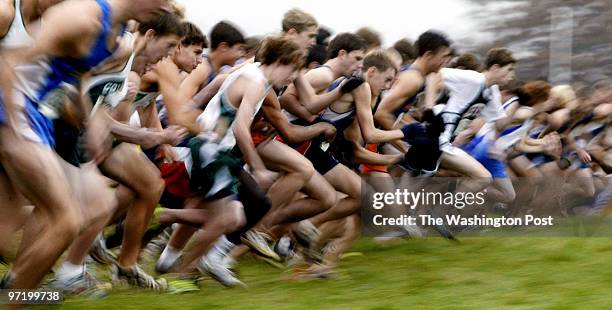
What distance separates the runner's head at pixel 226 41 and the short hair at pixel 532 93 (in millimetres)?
3597

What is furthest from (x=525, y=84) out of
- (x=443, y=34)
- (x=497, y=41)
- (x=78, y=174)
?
(x=497, y=41)

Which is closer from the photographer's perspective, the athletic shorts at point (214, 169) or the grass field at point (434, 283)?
the grass field at point (434, 283)

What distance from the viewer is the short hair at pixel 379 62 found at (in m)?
8.31

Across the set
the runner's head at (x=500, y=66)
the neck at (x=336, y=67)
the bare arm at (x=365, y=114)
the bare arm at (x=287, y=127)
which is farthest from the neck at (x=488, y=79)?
the bare arm at (x=287, y=127)

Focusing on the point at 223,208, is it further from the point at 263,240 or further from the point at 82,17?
the point at 82,17

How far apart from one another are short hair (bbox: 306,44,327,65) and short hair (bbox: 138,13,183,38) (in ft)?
9.42

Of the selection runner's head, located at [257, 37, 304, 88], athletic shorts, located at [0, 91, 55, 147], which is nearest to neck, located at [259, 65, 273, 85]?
runner's head, located at [257, 37, 304, 88]

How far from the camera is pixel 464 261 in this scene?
8.05 meters

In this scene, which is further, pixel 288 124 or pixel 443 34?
pixel 443 34

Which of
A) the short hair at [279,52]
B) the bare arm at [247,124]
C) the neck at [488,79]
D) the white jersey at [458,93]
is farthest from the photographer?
the neck at [488,79]

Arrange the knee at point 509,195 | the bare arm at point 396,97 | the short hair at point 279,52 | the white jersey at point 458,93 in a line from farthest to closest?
the knee at point 509,195, the white jersey at point 458,93, the bare arm at point 396,97, the short hair at point 279,52

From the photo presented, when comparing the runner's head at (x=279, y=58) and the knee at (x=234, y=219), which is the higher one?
the runner's head at (x=279, y=58)

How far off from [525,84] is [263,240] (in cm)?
398

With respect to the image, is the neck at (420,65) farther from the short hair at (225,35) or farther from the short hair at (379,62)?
the short hair at (225,35)
